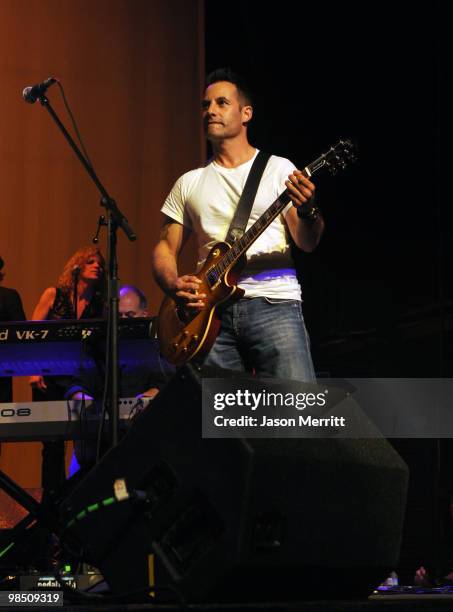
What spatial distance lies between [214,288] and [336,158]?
25.5 inches

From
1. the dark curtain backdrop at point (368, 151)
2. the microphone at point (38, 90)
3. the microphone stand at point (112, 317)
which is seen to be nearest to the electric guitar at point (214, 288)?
the microphone stand at point (112, 317)

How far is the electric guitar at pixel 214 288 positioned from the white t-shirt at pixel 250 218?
0.05 m

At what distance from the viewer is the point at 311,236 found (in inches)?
120

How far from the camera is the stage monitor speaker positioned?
6.54 feet

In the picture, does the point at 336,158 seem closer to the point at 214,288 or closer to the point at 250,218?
the point at 250,218

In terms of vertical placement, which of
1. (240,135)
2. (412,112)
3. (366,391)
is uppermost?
(412,112)

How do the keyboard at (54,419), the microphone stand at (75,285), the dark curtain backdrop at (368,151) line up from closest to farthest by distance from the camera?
the keyboard at (54,419) → the microphone stand at (75,285) → the dark curtain backdrop at (368,151)

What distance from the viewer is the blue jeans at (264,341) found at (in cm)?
291

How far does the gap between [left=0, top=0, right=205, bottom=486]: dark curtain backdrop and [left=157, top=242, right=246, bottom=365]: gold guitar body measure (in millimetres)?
3704

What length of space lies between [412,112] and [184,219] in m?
2.96

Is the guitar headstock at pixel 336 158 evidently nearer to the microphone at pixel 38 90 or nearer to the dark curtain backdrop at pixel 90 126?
the microphone at pixel 38 90

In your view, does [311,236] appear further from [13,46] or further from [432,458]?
[13,46]

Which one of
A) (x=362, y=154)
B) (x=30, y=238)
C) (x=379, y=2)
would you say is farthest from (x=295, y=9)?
(x=30, y=238)

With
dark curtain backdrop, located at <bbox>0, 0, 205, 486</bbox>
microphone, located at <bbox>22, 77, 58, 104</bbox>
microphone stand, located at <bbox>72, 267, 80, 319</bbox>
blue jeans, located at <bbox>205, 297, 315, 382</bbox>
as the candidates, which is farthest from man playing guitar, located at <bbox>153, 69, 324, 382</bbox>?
dark curtain backdrop, located at <bbox>0, 0, 205, 486</bbox>
